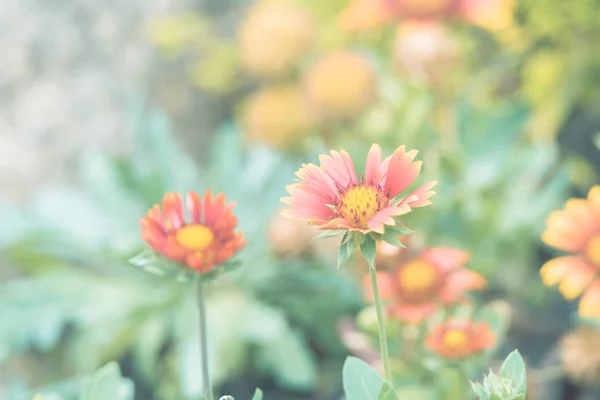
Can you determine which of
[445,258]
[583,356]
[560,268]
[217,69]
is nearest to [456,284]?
[445,258]

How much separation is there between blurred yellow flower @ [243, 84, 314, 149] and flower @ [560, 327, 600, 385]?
0.65m

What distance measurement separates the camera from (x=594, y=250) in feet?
2.02

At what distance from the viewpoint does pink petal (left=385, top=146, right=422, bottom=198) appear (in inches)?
16.2

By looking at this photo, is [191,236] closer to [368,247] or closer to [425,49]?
[368,247]

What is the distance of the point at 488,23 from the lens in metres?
1.08

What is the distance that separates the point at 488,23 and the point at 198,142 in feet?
2.34

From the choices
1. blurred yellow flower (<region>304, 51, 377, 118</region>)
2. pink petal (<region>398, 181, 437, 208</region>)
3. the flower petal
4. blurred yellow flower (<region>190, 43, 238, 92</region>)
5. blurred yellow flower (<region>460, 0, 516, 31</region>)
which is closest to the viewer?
pink petal (<region>398, 181, 437, 208</region>)

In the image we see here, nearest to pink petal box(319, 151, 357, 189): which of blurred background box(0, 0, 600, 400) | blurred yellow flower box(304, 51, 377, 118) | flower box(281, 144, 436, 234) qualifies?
flower box(281, 144, 436, 234)

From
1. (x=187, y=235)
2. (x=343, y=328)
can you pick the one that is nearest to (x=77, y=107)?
(x=343, y=328)

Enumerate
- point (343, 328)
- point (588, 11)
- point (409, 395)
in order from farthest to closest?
point (588, 11) → point (343, 328) → point (409, 395)

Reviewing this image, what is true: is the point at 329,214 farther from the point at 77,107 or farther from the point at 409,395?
the point at 77,107

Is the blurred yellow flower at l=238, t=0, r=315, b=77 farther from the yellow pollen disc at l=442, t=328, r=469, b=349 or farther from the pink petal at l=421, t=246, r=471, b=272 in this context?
the yellow pollen disc at l=442, t=328, r=469, b=349

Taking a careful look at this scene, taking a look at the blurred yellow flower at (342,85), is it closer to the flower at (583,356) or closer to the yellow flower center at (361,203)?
the flower at (583,356)

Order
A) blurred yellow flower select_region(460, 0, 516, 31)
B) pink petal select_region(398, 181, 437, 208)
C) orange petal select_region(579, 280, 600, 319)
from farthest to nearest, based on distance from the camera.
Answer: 1. blurred yellow flower select_region(460, 0, 516, 31)
2. orange petal select_region(579, 280, 600, 319)
3. pink petal select_region(398, 181, 437, 208)
